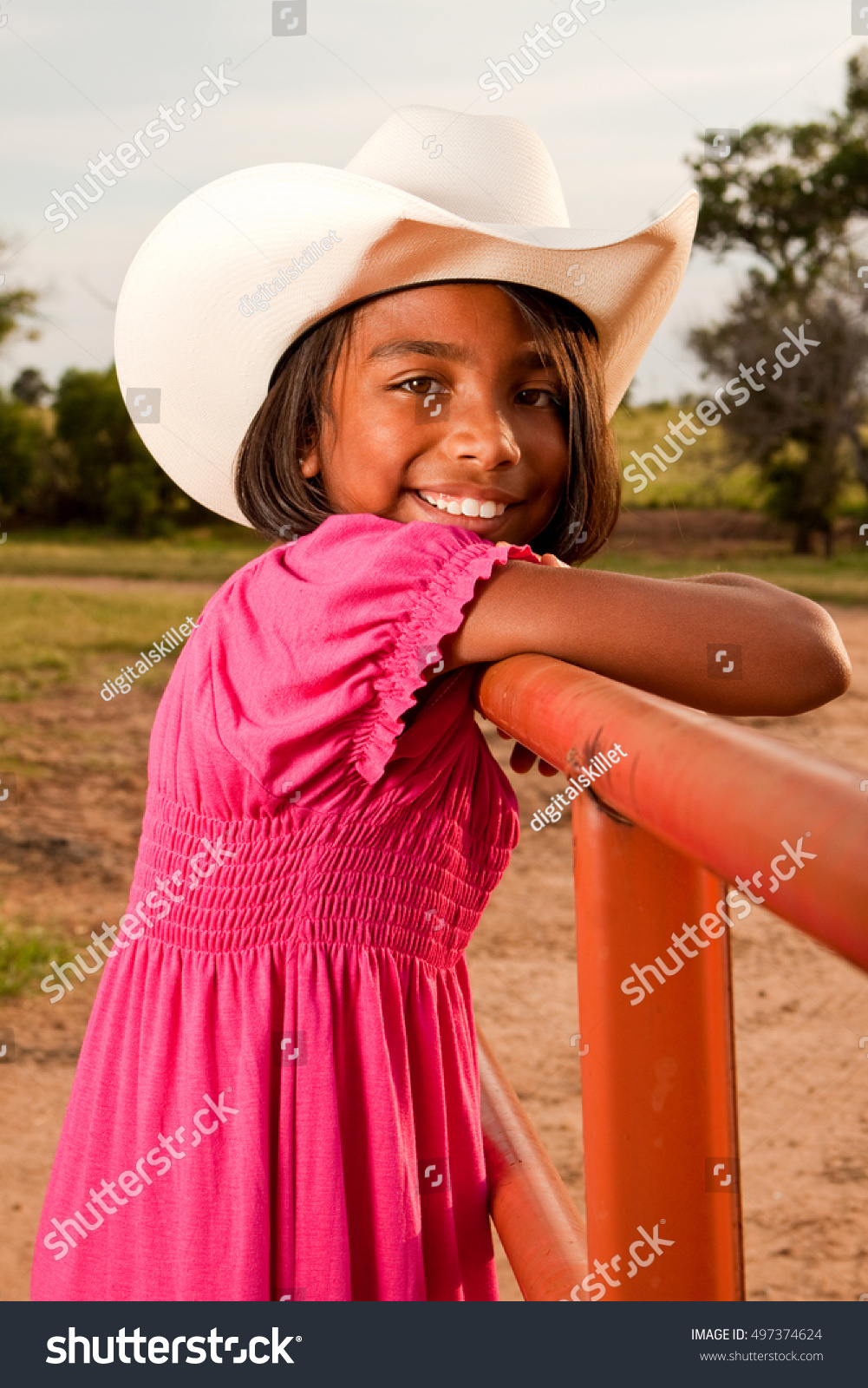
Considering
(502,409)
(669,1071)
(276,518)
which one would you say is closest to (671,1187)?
(669,1071)

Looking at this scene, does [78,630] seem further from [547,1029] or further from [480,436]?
[480,436]

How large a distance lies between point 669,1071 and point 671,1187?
5cm

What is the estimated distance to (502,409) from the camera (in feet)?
3.25

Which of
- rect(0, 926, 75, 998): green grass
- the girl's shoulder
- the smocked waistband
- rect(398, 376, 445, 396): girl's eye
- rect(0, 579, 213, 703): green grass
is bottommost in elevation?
the smocked waistband

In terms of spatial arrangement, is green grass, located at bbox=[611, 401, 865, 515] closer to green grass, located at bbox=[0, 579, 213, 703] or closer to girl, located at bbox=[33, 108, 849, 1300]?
green grass, located at bbox=[0, 579, 213, 703]

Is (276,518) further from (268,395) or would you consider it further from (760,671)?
(760,671)

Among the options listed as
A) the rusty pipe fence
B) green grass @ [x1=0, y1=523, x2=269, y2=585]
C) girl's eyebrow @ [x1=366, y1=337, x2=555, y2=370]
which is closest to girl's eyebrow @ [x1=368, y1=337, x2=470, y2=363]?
girl's eyebrow @ [x1=366, y1=337, x2=555, y2=370]

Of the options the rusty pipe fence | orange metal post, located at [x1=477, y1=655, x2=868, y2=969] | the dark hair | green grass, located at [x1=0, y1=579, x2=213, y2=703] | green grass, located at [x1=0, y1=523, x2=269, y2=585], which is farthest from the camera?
green grass, located at [x1=0, y1=523, x2=269, y2=585]

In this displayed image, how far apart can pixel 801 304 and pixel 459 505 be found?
1461 cm

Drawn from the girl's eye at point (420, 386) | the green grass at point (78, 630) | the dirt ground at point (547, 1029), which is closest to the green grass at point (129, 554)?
the green grass at point (78, 630)

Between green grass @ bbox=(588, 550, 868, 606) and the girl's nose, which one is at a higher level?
green grass @ bbox=(588, 550, 868, 606)

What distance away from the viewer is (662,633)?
2.35 ft

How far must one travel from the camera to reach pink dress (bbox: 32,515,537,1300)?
0.78m

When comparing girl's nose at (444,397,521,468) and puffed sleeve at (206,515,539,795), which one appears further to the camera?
girl's nose at (444,397,521,468)
